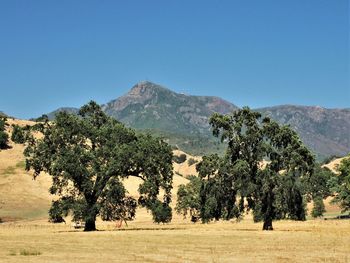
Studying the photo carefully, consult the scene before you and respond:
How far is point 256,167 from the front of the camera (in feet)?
205

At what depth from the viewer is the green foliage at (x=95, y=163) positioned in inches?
2409

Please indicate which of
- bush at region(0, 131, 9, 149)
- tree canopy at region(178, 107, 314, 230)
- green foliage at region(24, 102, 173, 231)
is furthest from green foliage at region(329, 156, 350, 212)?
bush at region(0, 131, 9, 149)

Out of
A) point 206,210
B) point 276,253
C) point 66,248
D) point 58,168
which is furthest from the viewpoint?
point 206,210

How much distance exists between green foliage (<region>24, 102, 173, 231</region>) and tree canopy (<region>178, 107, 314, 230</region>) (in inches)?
235

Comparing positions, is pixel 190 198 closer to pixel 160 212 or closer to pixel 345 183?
pixel 345 183

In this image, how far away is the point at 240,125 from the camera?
6341 centimetres

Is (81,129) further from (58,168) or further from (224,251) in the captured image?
(224,251)

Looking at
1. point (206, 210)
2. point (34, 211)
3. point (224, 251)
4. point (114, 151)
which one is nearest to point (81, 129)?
point (114, 151)

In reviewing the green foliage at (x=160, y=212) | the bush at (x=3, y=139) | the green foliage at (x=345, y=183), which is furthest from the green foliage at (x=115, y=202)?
the bush at (x=3, y=139)

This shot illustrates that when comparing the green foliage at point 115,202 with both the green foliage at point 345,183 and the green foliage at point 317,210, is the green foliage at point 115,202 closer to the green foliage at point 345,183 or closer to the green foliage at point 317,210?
the green foliage at point 345,183

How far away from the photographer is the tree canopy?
2419 inches

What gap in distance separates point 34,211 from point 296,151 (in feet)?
298

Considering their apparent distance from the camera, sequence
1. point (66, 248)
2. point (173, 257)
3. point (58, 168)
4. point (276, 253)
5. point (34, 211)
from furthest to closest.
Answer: point (34, 211) < point (58, 168) < point (66, 248) < point (276, 253) < point (173, 257)

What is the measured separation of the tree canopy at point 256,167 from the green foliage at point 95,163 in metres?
5.96
